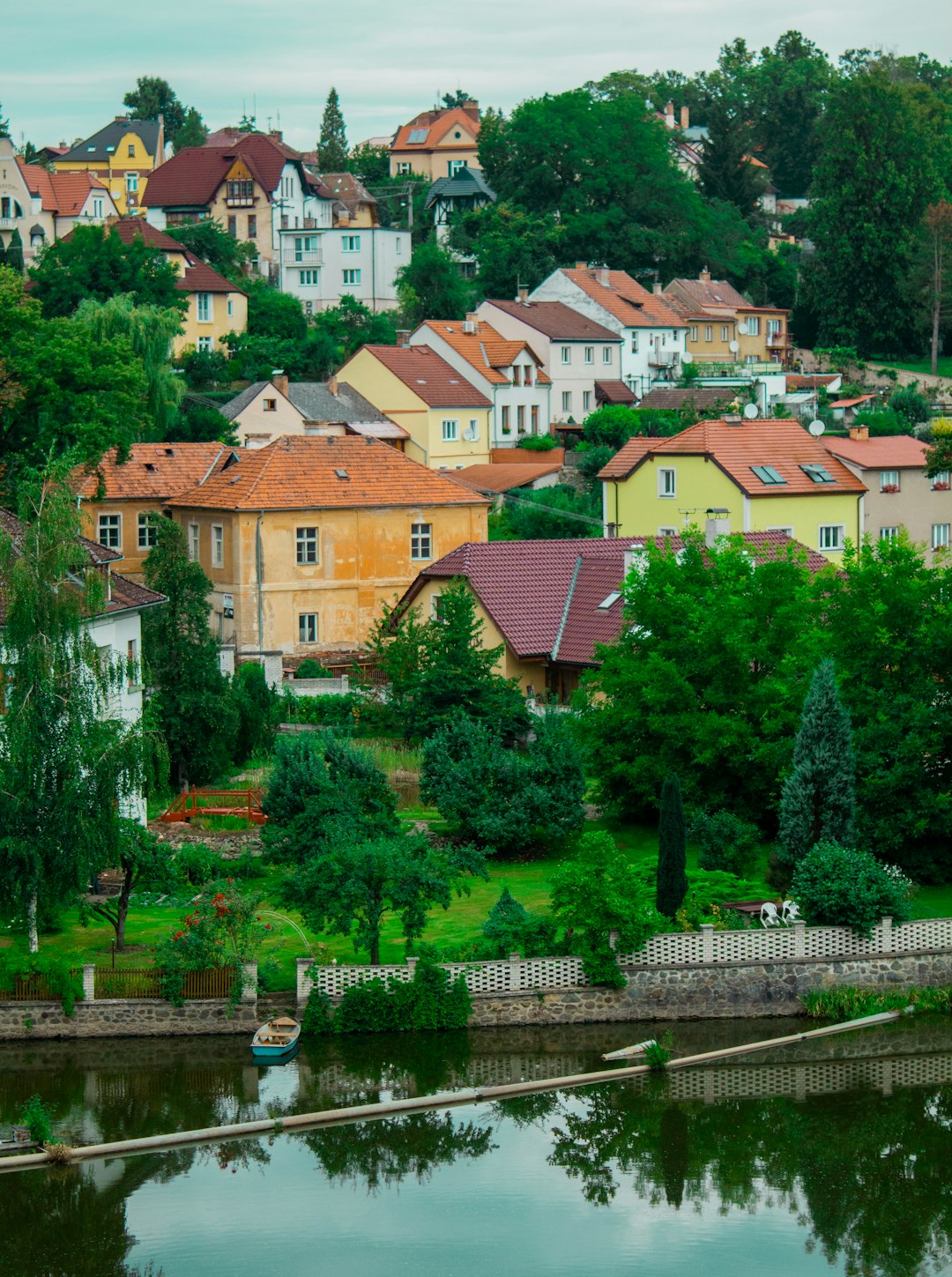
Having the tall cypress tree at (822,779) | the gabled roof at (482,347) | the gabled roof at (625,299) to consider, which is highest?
the gabled roof at (625,299)

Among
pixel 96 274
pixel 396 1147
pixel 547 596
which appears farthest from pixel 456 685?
pixel 96 274

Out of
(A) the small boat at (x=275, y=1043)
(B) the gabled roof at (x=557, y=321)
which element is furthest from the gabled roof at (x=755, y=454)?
(A) the small boat at (x=275, y=1043)

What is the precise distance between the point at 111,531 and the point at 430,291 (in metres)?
44.8

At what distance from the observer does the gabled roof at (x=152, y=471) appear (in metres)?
55.2

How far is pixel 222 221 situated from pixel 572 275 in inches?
824

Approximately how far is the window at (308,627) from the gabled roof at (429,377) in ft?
78.6

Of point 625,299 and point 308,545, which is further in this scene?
point 625,299

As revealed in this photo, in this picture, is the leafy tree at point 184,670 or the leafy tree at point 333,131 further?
the leafy tree at point 333,131

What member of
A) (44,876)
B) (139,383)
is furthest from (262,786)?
(139,383)

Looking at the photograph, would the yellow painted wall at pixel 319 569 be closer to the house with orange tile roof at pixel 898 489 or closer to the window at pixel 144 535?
the window at pixel 144 535

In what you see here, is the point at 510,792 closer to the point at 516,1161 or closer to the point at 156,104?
the point at 516,1161

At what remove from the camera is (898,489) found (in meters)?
59.1

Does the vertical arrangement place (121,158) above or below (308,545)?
above

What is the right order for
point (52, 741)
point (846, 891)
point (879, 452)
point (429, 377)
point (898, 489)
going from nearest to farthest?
1. point (52, 741)
2. point (846, 891)
3. point (898, 489)
4. point (879, 452)
5. point (429, 377)
